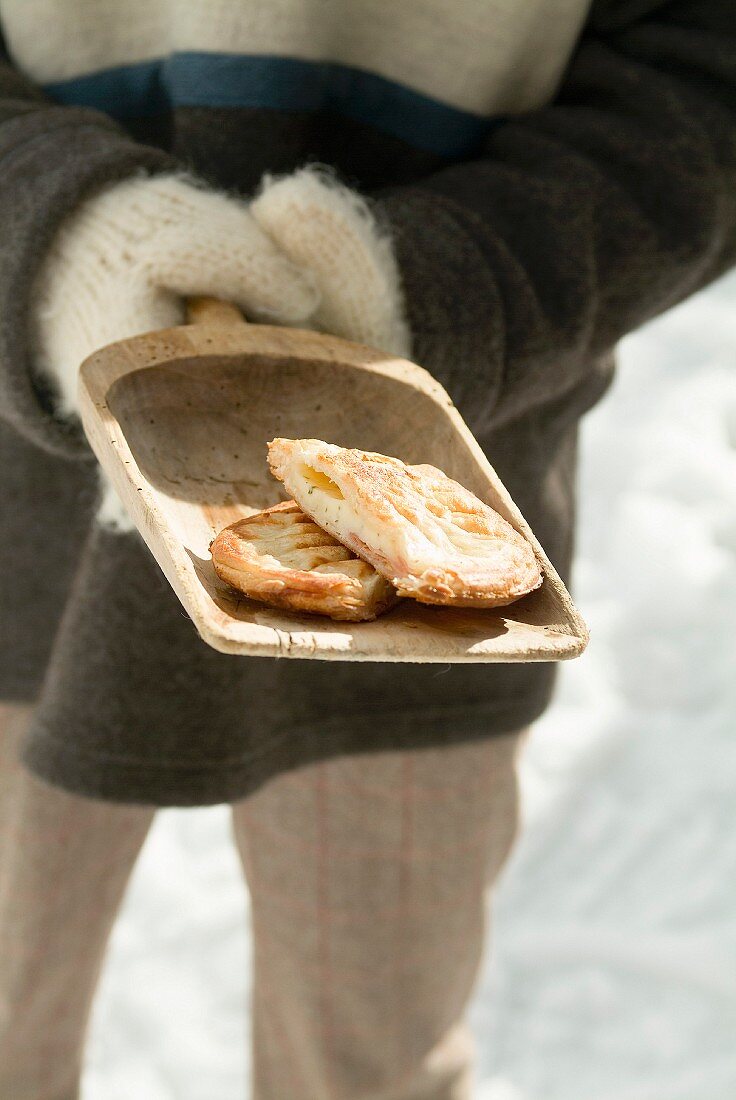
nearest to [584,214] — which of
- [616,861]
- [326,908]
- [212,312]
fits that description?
[212,312]

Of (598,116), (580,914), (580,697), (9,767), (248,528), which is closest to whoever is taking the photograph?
(248,528)

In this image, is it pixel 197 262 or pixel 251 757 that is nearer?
pixel 197 262

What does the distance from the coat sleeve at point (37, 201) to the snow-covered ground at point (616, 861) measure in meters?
0.97

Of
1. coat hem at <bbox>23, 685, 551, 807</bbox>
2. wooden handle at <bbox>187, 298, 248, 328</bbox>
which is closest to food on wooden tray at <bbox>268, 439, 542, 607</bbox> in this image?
wooden handle at <bbox>187, 298, 248, 328</bbox>

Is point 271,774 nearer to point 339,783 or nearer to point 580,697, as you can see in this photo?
point 339,783

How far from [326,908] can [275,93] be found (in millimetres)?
626

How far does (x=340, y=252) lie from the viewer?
672mm

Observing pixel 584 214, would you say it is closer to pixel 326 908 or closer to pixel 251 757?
pixel 251 757

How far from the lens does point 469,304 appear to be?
28.5 inches

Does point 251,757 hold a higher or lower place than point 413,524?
lower

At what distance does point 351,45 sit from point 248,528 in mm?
419

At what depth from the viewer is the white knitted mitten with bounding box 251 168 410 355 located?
0.66 meters

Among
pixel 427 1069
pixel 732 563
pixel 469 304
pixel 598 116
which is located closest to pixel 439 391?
pixel 469 304

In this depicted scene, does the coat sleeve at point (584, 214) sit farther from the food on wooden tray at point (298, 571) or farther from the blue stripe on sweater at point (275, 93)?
the food on wooden tray at point (298, 571)
